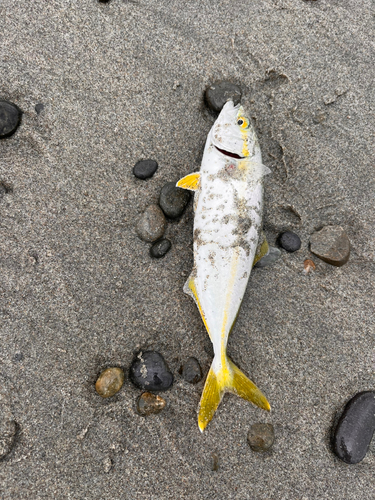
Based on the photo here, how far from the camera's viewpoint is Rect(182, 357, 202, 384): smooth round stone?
7.48 ft

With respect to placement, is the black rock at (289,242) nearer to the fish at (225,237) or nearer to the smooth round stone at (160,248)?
the fish at (225,237)

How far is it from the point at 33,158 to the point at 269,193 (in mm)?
1854

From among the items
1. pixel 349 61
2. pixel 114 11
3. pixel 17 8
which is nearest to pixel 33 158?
pixel 17 8

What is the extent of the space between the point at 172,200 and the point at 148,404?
1.47 meters

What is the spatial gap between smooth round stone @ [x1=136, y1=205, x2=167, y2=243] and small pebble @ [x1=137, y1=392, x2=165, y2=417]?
43.3 inches

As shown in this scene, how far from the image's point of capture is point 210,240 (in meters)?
2.28

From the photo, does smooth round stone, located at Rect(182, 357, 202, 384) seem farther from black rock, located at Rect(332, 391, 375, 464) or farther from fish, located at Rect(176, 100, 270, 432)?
black rock, located at Rect(332, 391, 375, 464)

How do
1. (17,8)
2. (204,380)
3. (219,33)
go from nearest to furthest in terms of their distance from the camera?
(204,380) → (17,8) → (219,33)

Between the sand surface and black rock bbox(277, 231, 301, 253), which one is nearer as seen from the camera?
the sand surface

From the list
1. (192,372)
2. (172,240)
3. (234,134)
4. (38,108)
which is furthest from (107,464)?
(38,108)

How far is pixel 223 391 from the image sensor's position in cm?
217

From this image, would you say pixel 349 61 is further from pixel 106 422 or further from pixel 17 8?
pixel 106 422

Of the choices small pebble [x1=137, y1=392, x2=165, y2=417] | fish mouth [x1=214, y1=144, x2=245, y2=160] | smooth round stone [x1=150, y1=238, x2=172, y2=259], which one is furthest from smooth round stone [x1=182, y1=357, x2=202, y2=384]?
fish mouth [x1=214, y1=144, x2=245, y2=160]

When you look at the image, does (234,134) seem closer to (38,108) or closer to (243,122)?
(243,122)
